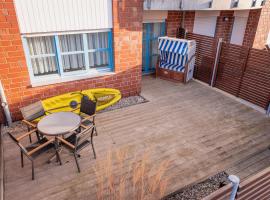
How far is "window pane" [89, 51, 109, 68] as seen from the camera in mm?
7316

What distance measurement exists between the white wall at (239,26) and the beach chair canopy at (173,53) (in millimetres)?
4479

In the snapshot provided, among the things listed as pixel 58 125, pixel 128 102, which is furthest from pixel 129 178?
pixel 128 102

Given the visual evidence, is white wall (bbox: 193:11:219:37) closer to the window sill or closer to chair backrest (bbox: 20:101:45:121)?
the window sill

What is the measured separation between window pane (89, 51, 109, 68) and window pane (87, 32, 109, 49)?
0.24m

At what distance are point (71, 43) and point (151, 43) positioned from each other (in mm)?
4225

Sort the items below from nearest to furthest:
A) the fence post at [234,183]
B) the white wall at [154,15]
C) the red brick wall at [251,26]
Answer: the fence post at [234,183] → the white wall at [154,15] → the red brick wall at [251,26]

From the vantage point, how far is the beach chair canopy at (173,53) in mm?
8887

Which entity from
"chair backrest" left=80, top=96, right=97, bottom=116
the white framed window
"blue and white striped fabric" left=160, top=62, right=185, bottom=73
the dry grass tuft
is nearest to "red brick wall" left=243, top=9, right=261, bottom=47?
"blue and white striped fabric" left=160, top=62, right=185, bottom=73

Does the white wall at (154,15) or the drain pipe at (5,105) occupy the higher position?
the white wall at (154,15)

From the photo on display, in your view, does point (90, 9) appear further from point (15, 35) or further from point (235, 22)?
point (235, 22)

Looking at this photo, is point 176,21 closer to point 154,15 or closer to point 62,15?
point 154,15

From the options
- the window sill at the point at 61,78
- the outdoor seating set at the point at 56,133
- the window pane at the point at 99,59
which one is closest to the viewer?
the outdoor seating set at the point at 56,133

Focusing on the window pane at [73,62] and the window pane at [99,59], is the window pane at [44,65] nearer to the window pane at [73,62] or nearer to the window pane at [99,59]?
the window pane at [73,62]

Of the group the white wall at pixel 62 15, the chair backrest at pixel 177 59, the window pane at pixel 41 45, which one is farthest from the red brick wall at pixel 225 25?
the window pane at pixel 41 45
